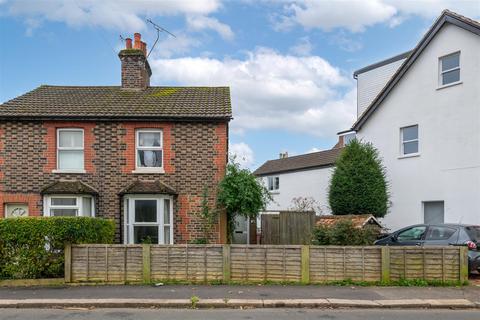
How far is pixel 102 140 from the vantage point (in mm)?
16281

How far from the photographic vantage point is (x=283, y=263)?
11703 mm

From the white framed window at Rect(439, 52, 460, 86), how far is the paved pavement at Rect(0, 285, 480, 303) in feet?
31.1

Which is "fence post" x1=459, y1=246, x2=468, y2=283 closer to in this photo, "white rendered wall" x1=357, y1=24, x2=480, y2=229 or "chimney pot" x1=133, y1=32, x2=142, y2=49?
"white rendered wall" x1=357, y1=24, x2=480, y2=229

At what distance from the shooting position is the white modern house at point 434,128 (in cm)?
1716

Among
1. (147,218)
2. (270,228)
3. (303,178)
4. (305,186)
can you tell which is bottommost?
(270,228)

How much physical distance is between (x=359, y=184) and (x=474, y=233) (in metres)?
6.46

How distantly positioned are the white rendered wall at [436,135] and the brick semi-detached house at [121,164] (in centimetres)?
839

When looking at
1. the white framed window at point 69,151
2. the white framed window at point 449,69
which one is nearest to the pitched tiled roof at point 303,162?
the white framed window at point 449,69

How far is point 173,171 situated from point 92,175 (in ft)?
9.02

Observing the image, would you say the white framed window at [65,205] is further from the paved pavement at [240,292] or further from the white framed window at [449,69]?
the white framed window at [449,69]

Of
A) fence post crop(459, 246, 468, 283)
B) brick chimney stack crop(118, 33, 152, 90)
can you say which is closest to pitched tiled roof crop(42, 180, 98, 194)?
brick chimney stack crop(118, 33, 152, 90)

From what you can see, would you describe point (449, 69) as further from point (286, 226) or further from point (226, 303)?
point (226, 303)

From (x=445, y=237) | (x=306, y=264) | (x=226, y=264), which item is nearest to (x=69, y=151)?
(x=226, y=264)

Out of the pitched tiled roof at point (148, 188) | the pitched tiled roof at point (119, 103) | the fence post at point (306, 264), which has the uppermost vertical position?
the pitched tiled roof at point (119, 103)
